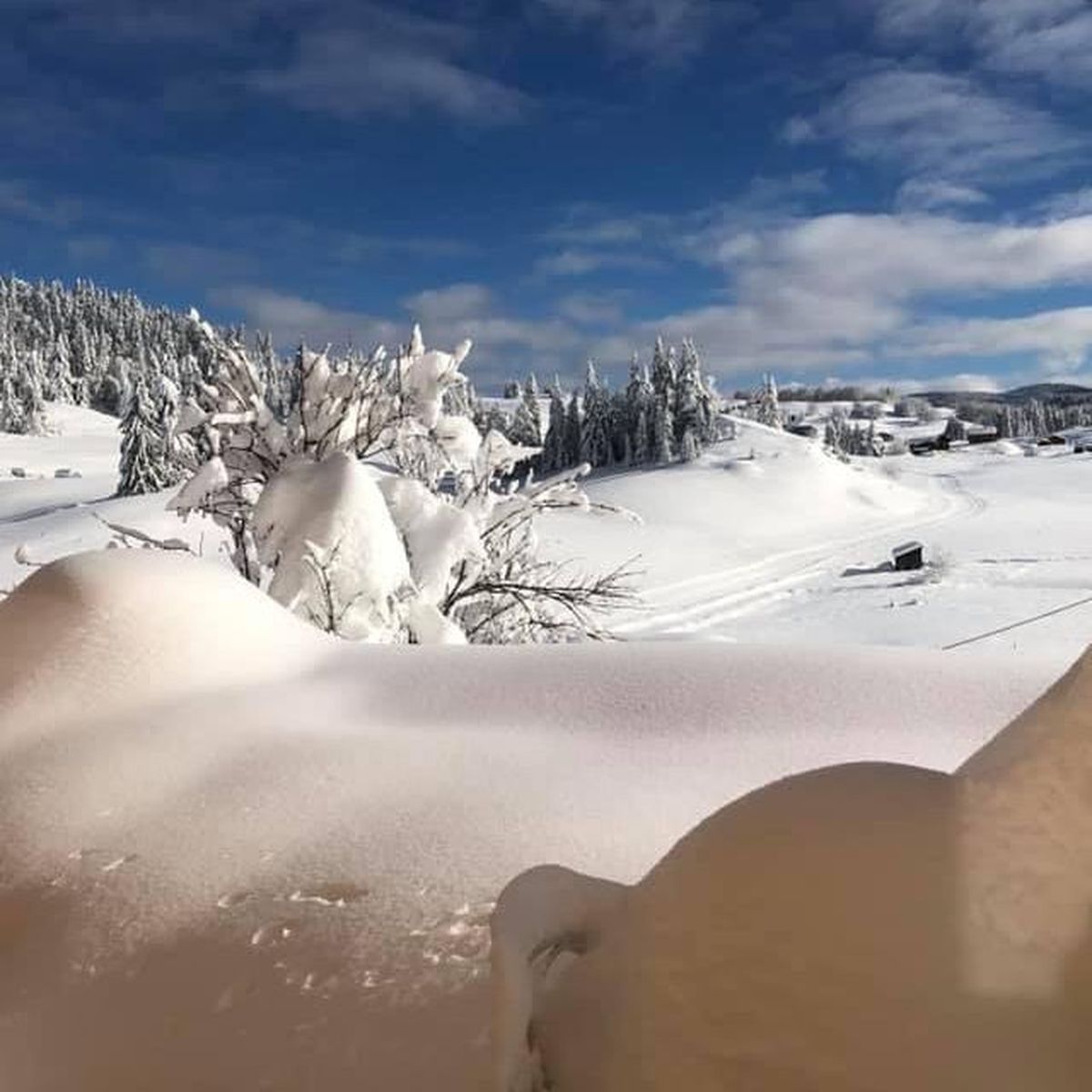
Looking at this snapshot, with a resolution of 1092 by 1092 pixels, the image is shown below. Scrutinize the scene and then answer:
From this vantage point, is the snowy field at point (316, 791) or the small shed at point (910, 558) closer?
the snowy field at point (316, 791)

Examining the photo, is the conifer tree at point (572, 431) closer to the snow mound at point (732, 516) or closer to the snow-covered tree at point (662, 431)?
the snow-covered tree at point (662, 431)

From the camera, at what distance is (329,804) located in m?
3.14

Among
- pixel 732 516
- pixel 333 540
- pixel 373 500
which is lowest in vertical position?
pixel 732 516

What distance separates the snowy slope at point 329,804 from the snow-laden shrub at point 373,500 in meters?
3.02

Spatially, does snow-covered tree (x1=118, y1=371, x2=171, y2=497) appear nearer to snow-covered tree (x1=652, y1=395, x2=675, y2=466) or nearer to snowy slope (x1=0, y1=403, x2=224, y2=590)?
snowy slope (x1=0, y1=403, x2=224, y2=590)

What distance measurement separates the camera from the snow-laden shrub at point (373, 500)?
8.00 m

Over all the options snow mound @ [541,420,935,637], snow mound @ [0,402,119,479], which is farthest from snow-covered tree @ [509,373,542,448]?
snow mound @ [0,402,119,479]

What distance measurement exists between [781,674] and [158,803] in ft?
7.45

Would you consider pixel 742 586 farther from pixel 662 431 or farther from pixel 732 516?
pixel 662 431

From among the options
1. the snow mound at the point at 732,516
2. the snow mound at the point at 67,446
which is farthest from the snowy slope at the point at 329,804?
the snow mound at the point at 67,446

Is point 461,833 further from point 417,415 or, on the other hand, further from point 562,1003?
point 417,415

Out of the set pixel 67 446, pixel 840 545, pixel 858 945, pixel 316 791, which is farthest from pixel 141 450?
pixel 858 945

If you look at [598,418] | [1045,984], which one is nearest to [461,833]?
[1045,984]

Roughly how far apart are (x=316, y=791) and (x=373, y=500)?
4.78m
